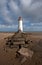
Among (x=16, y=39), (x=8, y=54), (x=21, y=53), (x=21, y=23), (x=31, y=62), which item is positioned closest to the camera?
(x=31, y=62)

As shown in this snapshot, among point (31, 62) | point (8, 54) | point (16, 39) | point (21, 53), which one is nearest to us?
point (31, 62)

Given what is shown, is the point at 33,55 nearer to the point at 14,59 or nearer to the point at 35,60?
the point at 35,60

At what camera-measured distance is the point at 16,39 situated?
48.6 ft

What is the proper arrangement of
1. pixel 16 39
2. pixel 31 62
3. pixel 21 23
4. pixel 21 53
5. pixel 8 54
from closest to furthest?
1. pixel 31 62
2. pixel 21 53
3. pixel 8 54
4. pixel 16 39
5. pixel 21 23

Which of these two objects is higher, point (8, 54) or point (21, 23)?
point (21, 23)

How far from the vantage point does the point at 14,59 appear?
12445 millimetres

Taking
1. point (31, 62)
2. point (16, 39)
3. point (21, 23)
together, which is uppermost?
point (21, 23)

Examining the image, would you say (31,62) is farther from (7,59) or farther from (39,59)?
(7,59)

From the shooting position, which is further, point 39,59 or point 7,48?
point 7,48

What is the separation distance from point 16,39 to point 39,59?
3.92 meters

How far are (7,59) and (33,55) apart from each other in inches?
89.0

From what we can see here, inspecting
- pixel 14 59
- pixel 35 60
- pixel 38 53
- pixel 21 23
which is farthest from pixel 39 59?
pixel 21 23

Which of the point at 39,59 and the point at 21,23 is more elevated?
the point at 21,23

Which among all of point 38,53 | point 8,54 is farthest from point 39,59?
point 8,54
